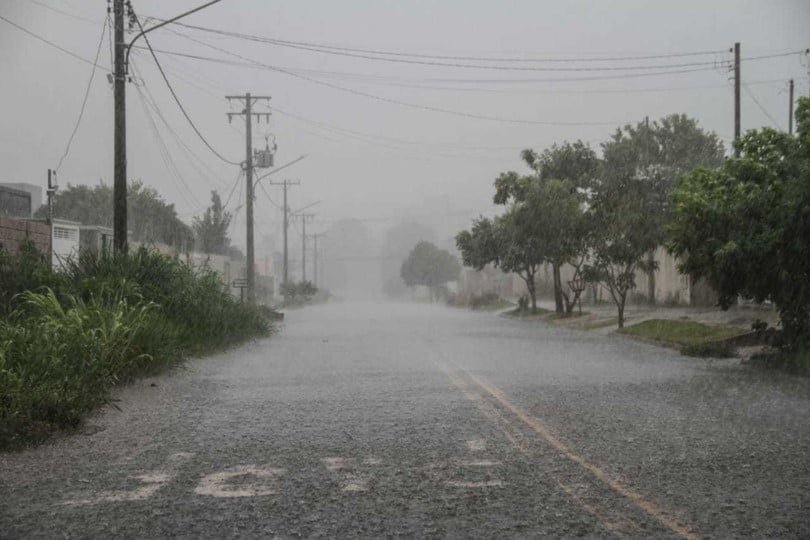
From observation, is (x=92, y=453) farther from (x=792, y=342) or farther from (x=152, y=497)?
(x=792, y=342)

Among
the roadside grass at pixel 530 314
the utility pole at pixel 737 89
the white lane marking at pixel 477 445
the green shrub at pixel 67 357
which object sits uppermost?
the utility pole at pixel 737 89

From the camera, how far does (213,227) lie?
245 feet

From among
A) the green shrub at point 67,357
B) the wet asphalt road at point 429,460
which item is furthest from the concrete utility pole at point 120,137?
the wet asphalt road at point 429,460

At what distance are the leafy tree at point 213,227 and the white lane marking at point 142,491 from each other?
66707 millimetres

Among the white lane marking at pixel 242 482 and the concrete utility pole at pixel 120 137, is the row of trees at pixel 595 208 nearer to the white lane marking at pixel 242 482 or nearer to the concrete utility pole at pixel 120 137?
the concrete utility pole at pixel 120 137

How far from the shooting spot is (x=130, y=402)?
1177 cm

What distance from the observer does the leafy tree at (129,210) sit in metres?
64.0

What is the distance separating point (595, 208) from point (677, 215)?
12069 millimetres

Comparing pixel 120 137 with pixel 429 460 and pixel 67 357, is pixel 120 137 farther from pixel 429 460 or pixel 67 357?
pixel 429 460

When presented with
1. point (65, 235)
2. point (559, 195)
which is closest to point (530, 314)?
point (559, 195)

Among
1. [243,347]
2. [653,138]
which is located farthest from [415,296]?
[243,347]

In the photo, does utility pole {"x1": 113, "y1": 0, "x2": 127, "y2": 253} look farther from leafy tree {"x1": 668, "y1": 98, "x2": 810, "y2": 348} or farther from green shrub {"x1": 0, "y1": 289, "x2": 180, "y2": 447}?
leafy tree {"x1": 668, "y1": 98, "x2": 810, "y2": 348}

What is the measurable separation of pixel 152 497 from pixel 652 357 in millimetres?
13975

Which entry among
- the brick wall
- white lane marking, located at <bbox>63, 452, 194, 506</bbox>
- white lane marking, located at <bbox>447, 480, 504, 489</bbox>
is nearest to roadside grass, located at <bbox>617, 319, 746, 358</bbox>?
white lane marking, located at <bbox>447, 480, 504, 489</bbox>
